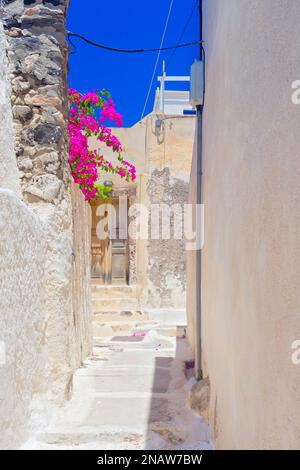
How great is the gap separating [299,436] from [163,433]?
2.05 meters

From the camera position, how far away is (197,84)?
4430 mm

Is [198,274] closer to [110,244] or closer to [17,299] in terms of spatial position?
[17,299]

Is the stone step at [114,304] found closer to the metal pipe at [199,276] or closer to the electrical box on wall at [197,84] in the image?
the metal pipe at [199,276]

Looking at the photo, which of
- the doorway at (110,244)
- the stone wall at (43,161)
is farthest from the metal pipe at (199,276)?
the doorway at (110,244)

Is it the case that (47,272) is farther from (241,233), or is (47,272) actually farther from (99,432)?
(241,233)

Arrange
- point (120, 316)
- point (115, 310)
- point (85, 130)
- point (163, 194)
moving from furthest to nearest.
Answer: point (163, 194)
point (115, 310)
point (120, 316)
point (85, 130)

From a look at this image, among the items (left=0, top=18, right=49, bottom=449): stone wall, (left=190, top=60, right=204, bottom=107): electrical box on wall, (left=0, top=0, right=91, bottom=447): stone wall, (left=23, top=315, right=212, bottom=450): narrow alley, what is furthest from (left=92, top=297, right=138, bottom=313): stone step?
(left=0, top=18, right=49, bottom=449): stone wall

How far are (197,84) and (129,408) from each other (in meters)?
2.95

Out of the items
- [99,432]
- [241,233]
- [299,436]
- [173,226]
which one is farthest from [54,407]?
[173,226]

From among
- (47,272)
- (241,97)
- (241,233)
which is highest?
(241,97)

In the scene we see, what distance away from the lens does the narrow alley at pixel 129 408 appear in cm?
293

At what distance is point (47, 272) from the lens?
349 centimetres

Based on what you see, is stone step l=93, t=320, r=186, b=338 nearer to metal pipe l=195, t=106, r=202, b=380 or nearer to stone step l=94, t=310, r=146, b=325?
stone step l=94, t=310, r=146, b=325

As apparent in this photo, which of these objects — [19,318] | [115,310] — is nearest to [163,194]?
[115,310]
